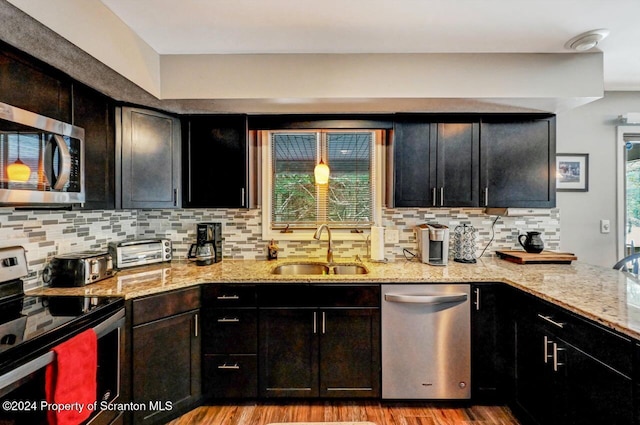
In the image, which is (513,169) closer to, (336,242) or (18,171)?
(336,242)

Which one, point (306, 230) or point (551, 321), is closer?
point (551, 321)

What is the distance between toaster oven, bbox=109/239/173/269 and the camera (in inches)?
90.0

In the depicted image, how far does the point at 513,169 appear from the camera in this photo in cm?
247

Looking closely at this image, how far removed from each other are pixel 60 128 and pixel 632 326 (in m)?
2.82

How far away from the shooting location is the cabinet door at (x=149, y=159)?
219 cm

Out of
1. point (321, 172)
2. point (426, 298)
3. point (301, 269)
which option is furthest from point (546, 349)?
point (321, 172)

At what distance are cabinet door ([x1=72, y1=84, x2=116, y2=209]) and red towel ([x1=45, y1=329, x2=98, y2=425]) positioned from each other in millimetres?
917

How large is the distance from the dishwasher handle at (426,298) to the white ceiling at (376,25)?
1712 millimetres

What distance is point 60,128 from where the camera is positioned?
161cm

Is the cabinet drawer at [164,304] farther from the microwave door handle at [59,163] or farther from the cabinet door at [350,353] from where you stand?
the cabinet door at [350,353]

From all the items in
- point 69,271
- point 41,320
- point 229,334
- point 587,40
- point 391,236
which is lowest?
point 229,334

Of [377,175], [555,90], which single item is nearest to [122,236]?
[377,175]

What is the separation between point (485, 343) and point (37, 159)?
9.39 feet

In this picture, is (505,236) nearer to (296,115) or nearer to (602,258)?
(602,258)
